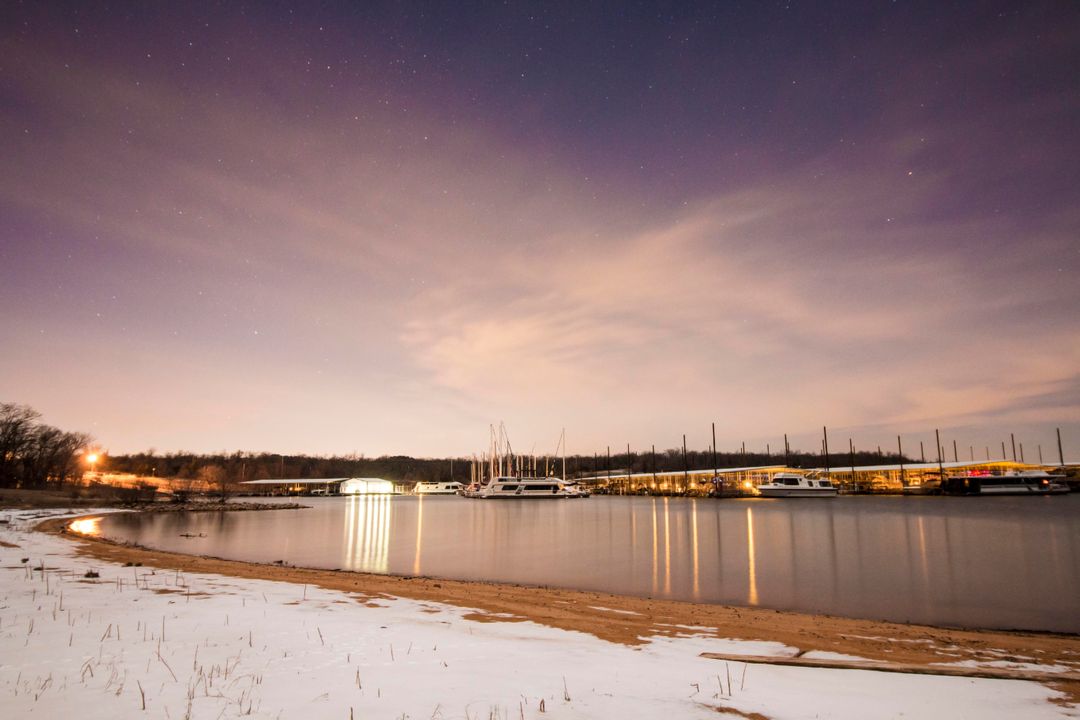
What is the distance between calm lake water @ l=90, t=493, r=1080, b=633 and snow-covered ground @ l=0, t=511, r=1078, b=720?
56.6 ft

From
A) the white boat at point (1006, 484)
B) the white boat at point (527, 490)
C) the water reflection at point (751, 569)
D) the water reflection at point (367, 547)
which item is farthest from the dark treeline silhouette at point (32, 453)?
the white boat at point (1006, 484)

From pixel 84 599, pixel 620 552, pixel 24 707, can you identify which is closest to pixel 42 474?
pixel 620 552

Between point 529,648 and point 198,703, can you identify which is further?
point 529,648

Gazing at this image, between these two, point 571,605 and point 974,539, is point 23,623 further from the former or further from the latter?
point 974,539

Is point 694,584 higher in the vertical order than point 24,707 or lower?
lower

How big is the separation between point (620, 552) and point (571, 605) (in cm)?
2761

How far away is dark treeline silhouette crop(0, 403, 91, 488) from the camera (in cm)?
11150

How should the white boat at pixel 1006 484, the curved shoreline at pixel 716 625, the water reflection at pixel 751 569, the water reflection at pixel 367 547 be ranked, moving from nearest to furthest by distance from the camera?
the curved shoreline at pixel 716 625 < the water reflection at pixel 751 569 < the water reflection at pixel 367 547 < the white boat at pixel 1006 484

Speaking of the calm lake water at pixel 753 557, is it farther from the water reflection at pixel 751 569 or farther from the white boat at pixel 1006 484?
the white boat at pixel 1006 484

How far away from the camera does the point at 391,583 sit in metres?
27.9

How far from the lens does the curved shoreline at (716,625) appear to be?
1570cm

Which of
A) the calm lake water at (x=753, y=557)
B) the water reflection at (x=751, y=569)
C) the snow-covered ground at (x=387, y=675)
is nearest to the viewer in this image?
the snow-covered ground at (x=387, y=675)

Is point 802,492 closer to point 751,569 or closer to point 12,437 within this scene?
point 751,569

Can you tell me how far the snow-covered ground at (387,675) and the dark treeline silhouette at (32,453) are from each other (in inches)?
4991
